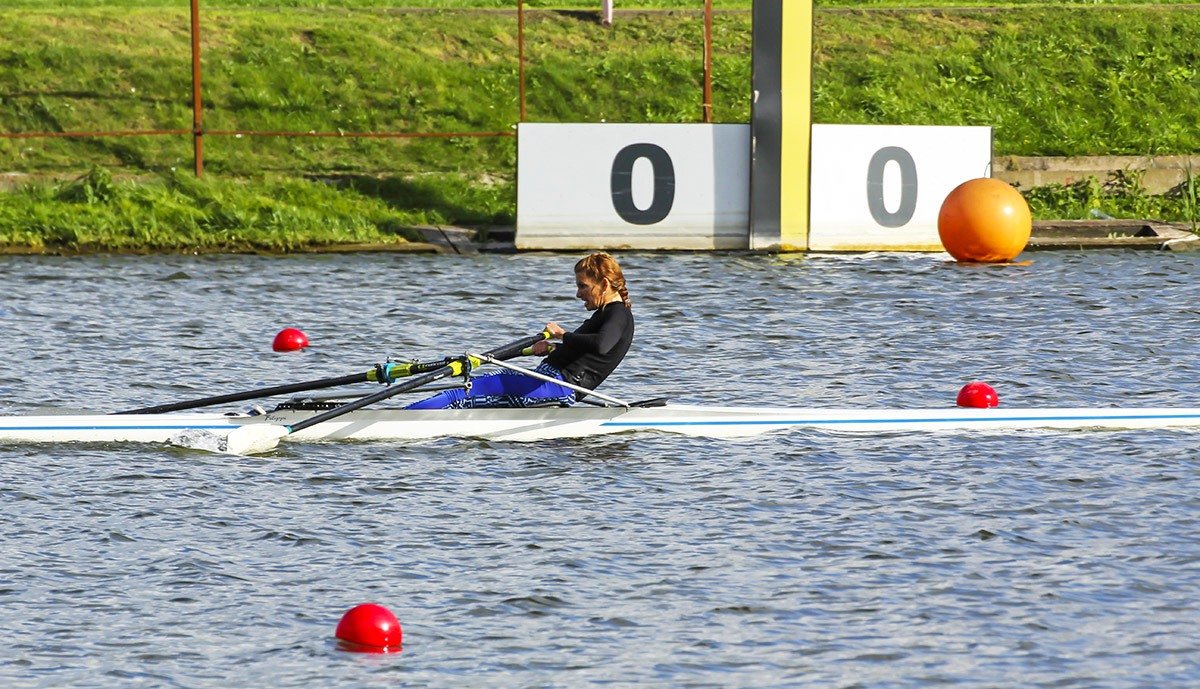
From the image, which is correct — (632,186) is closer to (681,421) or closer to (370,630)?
(681,421)

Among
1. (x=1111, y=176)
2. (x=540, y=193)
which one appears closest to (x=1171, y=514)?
(x=540, y=193)

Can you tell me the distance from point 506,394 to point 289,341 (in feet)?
13.9

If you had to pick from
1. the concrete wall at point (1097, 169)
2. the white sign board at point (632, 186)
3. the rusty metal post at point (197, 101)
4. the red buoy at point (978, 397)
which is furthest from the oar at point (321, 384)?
the concrete wall at point (1097, 169)

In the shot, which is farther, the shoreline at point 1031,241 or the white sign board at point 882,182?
the shoreline at point 1031,241

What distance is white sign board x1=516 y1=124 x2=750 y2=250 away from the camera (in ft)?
70.8

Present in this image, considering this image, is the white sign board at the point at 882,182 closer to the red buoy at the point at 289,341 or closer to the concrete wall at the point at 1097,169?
the concrete wall at the point at 1097,169

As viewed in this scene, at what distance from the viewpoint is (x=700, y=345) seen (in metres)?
15.7

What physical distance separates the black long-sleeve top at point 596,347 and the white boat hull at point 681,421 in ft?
0.83

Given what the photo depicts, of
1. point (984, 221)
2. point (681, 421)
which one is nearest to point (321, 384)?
point (681, 421)

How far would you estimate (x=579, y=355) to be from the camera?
38.1ft

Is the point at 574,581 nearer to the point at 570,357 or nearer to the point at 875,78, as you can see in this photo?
the point at 570,357

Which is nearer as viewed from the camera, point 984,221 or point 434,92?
point 984,221

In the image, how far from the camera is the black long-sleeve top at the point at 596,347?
37.7 ft

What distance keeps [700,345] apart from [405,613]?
26.2 ft
